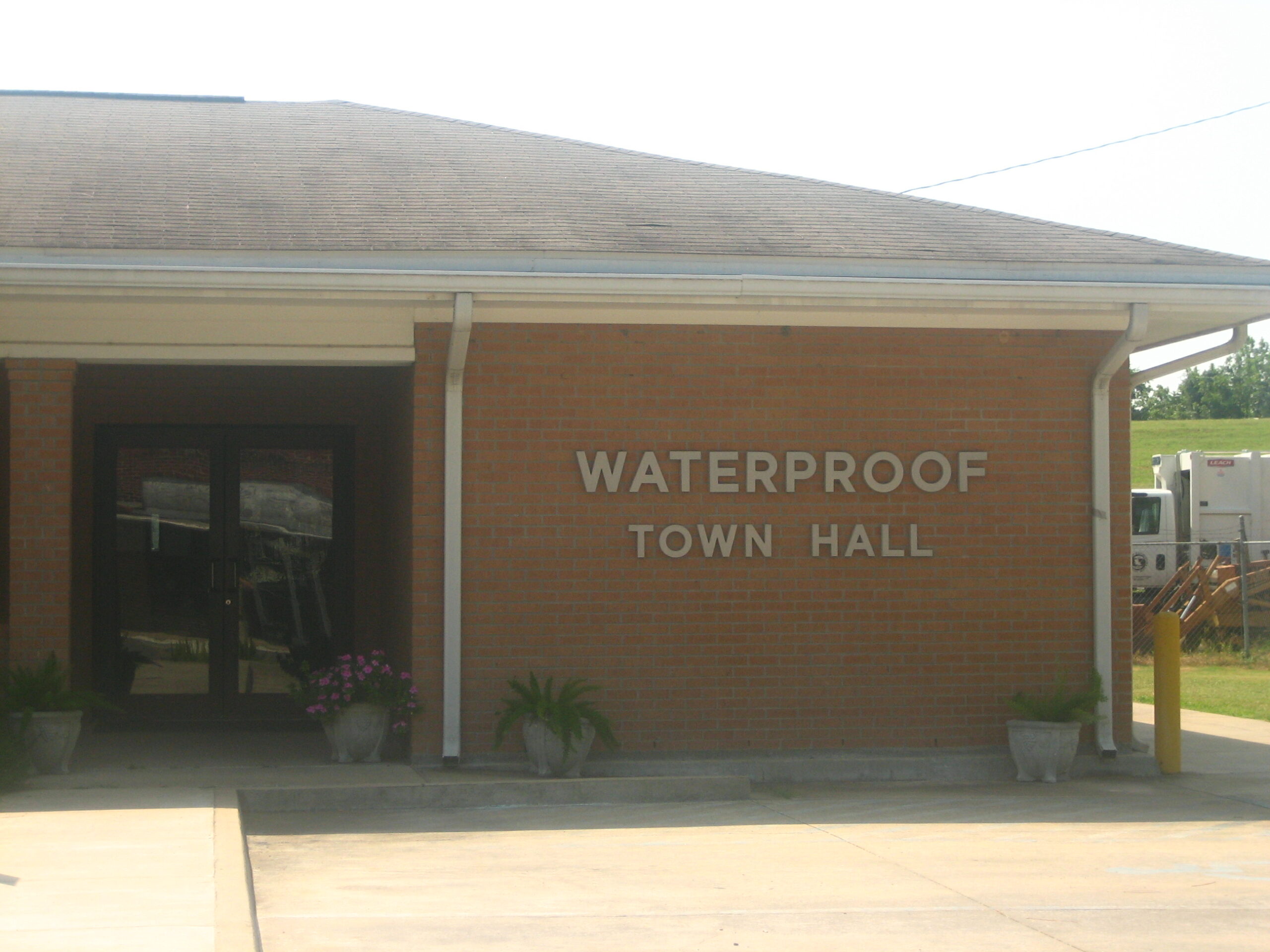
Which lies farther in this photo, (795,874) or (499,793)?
(499,793)

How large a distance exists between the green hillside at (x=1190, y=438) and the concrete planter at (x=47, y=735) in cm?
4829

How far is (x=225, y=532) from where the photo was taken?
38.8 ft

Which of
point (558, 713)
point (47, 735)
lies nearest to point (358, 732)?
point (558, 713)

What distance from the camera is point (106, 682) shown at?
11.7 meters

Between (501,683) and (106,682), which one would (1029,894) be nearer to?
(501,683)

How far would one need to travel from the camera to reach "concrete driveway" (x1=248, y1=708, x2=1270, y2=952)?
5.61m

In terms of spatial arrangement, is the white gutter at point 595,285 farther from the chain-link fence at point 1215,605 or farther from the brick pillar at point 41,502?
→ the chain-link fence at point 1215,605

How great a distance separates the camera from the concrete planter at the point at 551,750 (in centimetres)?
905

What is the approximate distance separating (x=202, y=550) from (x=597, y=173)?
4.69 meters

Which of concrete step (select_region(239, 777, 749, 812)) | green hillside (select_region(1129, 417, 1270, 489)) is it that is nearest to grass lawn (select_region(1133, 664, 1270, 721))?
concrete step (select_region(239, 777, 749, 812))

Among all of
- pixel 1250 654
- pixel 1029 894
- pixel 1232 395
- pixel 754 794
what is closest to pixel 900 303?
pixel 754 794

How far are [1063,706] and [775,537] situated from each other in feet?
7.55

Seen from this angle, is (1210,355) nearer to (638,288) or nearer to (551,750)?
(638,288)

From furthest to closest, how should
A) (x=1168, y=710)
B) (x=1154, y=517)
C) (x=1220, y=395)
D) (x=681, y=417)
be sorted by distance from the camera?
(x=1220, y=395)
(x=1154, y=517)
(x=1168, y=710)
(x=681, y=417)
